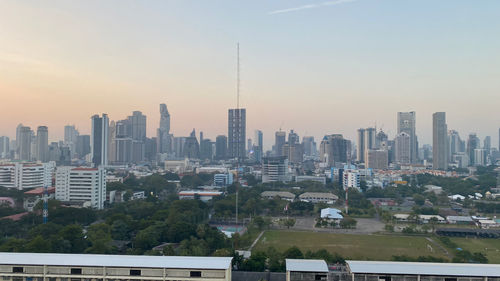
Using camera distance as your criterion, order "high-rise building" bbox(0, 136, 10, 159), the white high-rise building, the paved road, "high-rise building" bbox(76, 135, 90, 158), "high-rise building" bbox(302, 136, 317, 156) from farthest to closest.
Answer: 1. "high-rise building" bbox(302, 136, 317, 156)
2. "high-rise building" bbox(76, 135, 90, 158)
3. "high-rise building" bbox(0, 136, 10, 159)
4. the white high-rise building
5. the paved road

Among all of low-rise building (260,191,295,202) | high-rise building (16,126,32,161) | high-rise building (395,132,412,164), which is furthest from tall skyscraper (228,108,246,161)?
low-rise building (260,191,295,202)

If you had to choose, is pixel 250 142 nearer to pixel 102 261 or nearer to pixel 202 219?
pixel 202 219

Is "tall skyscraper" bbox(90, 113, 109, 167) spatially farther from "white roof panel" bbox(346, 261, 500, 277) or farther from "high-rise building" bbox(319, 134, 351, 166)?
"white roof panel" bbox(346, 261, 500, 277)

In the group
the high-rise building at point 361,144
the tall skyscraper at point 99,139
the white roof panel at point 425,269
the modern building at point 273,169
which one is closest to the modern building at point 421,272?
the white roof panel at point 425,269

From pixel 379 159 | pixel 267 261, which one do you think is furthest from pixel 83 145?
pixel 267 261

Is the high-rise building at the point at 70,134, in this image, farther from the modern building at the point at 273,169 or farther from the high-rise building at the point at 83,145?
the modern building at the point at 273,169
